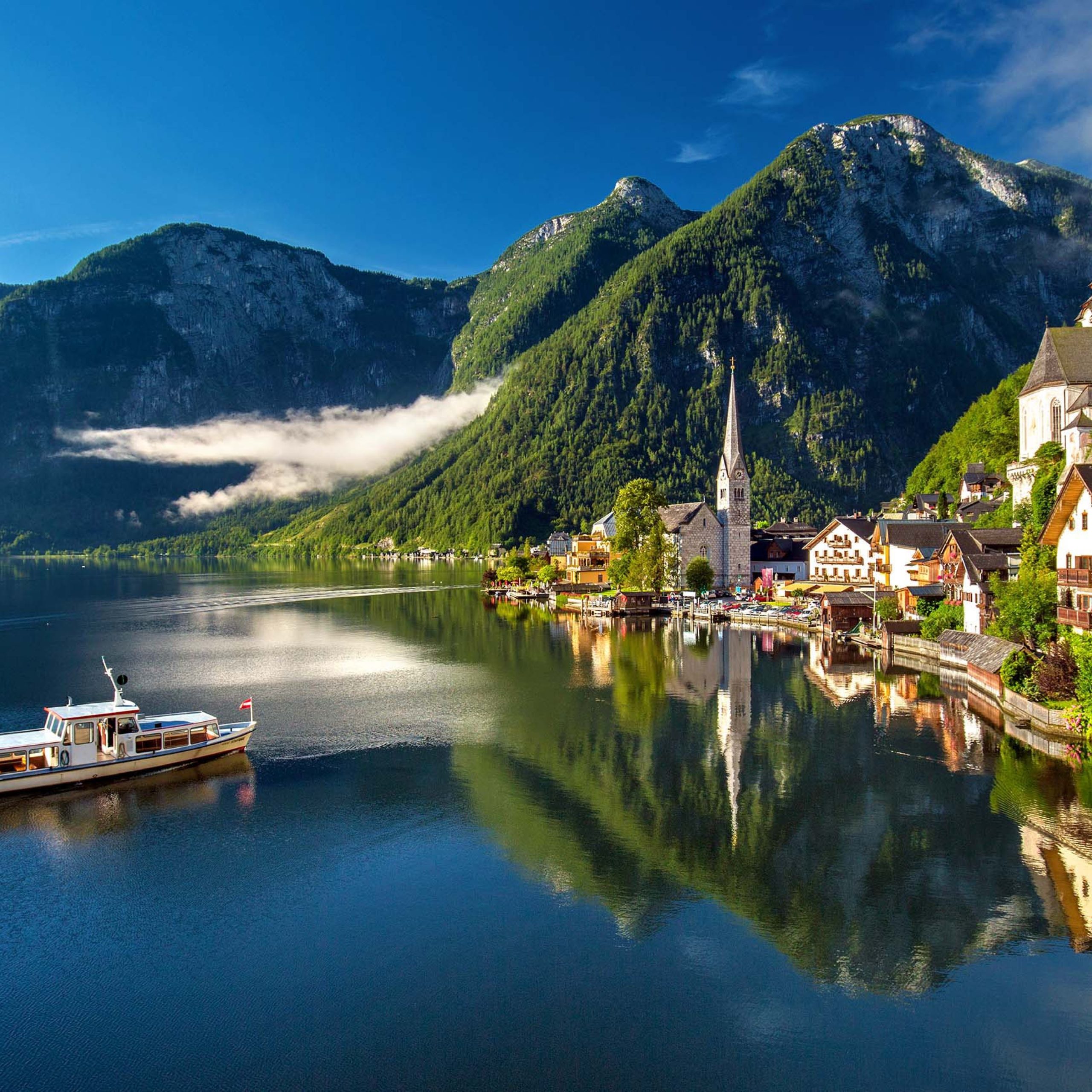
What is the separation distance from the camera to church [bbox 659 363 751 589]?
128 m

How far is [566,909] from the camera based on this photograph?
82.5 ft

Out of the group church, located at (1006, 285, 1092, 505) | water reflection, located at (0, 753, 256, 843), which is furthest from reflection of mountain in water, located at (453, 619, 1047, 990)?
church, located at (1006, 285, 1092, 505)

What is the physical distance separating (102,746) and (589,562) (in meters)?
109

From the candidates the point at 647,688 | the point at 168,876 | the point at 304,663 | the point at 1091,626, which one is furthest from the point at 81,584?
the point at 1091,626

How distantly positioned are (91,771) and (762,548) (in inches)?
4386

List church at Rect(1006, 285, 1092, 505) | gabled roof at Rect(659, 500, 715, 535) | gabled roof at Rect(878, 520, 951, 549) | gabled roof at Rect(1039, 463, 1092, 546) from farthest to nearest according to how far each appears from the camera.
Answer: gabled roof at Rect(659, 500, 715, 535) < gabled roof at Rect(878, 520, 951, 549) < church at Rect(1006, 285, 1092, 505) < gabled roof at Rect(1039, 463, 1092, 546)

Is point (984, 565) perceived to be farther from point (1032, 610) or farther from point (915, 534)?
point (915, 534)

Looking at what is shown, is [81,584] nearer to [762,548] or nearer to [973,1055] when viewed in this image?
[762,548]

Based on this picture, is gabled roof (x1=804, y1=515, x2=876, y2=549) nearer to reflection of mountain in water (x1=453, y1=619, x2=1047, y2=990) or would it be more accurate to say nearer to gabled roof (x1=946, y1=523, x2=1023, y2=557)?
gabled roof (x1=946, y1=523, x2=1023, y2=557)

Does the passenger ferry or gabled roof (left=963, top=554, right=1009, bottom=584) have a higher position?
gabled roof (left=963, top=554, right=1009, bottom=584)

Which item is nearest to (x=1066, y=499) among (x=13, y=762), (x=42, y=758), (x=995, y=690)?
(x=995, y=690)

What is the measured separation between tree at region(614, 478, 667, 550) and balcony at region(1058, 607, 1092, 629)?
75273mm

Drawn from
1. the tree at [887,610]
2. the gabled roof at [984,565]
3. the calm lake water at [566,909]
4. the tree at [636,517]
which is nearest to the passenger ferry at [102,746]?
the calm lake water at [566,909]

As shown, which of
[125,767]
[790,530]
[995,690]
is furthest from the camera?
[790,530]
